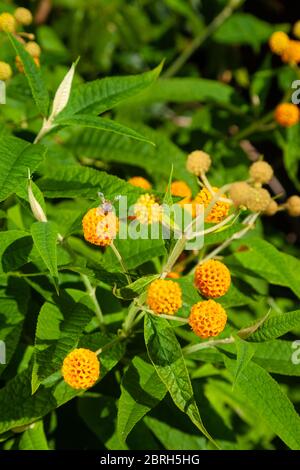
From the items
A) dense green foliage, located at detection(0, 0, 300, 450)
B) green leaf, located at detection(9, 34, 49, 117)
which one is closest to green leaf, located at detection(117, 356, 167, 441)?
dense green foliage, located at detection(0, 0, 300, 450)

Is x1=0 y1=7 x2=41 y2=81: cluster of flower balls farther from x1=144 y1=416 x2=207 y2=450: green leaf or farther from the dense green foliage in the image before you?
x1=144 y1=416 x2=207 y2=450: green leaf

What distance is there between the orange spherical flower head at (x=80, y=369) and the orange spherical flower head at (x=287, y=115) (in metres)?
1.58

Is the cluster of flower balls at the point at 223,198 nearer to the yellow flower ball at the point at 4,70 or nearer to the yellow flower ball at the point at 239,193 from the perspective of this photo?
the yellow flower ball at the point at 239,193

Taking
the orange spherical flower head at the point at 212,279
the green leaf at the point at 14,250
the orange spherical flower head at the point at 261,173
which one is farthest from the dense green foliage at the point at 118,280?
the orange spherical flower head at the point at 261,173

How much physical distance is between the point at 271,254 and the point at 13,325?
83 cm

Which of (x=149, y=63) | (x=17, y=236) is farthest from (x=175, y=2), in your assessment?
(x=17, y=236)

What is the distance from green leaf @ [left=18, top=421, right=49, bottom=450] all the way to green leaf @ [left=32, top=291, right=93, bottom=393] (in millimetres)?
407

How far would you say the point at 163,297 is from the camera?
1.47 m

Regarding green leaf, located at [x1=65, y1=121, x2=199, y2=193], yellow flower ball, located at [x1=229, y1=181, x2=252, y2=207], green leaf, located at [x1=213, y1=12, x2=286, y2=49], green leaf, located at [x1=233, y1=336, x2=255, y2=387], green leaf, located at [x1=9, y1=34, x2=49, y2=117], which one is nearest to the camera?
yellow flower ball, located at [x1=229, y1=181, x2=252, y2=207]

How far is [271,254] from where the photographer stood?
2.04 m

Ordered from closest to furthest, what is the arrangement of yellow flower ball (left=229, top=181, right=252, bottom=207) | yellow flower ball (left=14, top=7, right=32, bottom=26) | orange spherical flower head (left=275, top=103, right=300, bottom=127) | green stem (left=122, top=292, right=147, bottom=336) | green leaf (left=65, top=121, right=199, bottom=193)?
yellow flower ball (left=229, top=181, right=252, bottom=207), green stem (left=122, top=292, right=147, bottom=336), yellow flower ball (left=14, top=7, right=32, bottom=26), green leaf (left=65, top=121, right=199, bottom=193), orange spherical flower head (left=275, top=103, right=300, bottom=127)

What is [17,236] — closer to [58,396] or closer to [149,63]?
[58,396]

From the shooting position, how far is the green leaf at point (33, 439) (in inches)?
76.0

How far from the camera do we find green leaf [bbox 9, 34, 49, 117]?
1.85 meters
